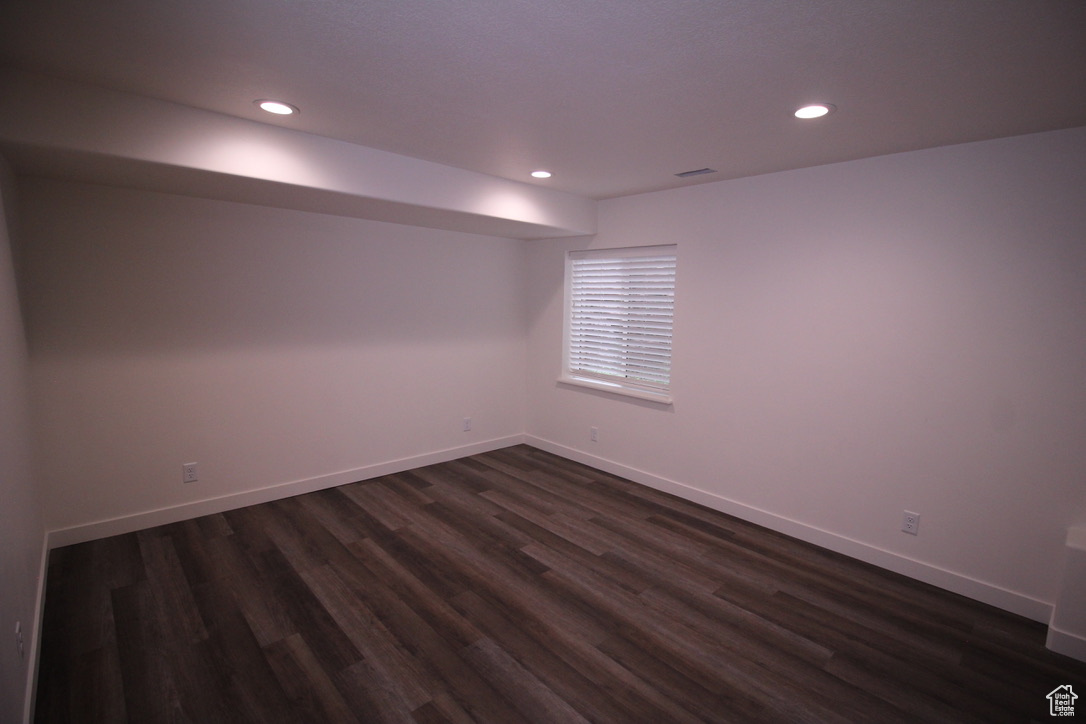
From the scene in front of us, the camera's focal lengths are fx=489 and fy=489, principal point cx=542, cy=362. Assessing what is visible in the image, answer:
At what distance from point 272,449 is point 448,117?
8.86 ft

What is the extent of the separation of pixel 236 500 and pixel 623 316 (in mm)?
3304

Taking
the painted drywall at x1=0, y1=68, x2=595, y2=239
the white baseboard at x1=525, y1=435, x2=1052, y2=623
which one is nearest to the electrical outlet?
the white baseboard at x1=525, y1=435, x2=1052, y2=623

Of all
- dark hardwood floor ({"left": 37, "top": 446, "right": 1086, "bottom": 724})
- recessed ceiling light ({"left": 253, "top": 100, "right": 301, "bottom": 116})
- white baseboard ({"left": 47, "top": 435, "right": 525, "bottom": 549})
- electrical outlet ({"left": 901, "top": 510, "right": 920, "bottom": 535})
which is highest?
recessed ceiling light ({"left": 253, "top": 100, "right": 301, "bottom": 116})

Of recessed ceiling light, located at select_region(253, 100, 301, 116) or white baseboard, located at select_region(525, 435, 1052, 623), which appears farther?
white baseboard, located at select_region(525, 435, 1052, 623)

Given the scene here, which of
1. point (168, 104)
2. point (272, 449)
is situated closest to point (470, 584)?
point (272, 449)

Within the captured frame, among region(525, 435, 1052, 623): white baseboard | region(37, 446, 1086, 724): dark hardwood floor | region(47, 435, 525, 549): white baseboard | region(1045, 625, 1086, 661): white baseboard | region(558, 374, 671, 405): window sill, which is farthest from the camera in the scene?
region(558, 374, 671, 405): window sill

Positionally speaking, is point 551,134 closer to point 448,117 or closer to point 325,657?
point 448,117

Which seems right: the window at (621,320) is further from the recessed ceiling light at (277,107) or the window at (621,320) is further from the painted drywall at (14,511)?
the painted drywall at (14,511)

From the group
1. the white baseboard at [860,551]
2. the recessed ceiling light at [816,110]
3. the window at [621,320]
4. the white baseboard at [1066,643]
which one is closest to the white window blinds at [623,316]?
the window at [621,320]

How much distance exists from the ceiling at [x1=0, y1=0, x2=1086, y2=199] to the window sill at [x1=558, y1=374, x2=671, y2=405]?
6.47ft

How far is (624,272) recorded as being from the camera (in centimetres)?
426

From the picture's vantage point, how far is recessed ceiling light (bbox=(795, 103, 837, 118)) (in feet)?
6.85

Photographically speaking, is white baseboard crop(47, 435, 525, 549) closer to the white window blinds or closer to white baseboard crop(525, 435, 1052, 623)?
the white window blinds

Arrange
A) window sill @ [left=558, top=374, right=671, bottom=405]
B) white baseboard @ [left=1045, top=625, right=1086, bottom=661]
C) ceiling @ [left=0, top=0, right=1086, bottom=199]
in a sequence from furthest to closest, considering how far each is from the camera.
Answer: window sill @ [left=558, top=374, right=671, bottom=405] → white baseboard @ [left=1045, top=625, right=1086, bottom=661] → ceiling @ [left=0, top=0, right=1086, bottom=199]
